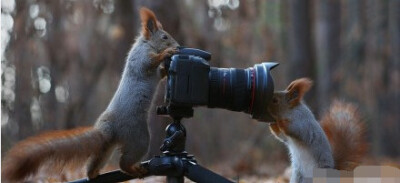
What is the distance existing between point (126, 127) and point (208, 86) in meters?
0.47

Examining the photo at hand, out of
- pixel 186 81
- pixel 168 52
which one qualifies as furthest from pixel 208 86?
pixel 168 52

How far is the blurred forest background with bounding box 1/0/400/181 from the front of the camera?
30.3 feet

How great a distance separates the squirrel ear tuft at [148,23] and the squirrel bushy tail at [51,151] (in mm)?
614

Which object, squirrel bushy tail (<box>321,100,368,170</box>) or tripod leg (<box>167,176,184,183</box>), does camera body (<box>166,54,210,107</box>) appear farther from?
squirrel bushy tail (<box>321,100,368,170</box>)

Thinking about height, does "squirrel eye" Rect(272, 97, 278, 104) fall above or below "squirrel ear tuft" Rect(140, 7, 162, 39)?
below

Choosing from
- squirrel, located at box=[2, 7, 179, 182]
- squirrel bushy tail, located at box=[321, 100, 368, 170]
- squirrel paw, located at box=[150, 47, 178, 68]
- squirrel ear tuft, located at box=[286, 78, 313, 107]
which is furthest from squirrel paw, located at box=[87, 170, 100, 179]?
squirrel bushy tail, located at box=[321, 100, 368, 170]

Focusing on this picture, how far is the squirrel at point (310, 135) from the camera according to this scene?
3855mm

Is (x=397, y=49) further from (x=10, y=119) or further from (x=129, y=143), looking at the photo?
(x=129, y=143)

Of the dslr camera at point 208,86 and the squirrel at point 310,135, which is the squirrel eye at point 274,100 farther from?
the dslr camera at point 208,86

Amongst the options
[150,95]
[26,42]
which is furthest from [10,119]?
[150,95]

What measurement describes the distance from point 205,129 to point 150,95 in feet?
41.8

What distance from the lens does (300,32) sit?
35.7 ft

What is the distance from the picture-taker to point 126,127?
12.0 feet

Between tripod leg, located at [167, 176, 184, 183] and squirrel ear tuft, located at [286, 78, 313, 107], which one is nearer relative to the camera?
tripod leg, located at [167, 176, 184, 183]
